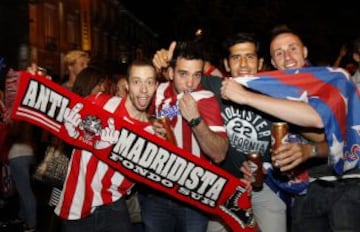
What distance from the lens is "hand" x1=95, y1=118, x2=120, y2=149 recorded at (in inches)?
165

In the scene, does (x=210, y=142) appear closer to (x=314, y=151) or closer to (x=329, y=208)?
(x=314, y=151)

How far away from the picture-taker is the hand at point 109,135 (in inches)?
165

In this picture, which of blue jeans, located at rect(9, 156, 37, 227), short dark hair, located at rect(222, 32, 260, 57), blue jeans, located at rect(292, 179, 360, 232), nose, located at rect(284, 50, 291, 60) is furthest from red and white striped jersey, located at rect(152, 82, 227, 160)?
blue jeans, located at rect(9, 156, 37, 227)

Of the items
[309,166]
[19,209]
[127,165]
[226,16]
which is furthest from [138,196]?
[226,16]

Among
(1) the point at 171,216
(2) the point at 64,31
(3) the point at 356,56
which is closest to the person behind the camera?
(1) the point at 171,216

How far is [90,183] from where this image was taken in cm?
417

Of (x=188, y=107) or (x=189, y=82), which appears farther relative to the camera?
(x=189, y=82)

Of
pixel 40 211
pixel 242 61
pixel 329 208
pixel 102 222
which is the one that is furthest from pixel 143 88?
pixel 40 211

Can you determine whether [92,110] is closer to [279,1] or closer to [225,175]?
[225,175]

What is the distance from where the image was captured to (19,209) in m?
7.49

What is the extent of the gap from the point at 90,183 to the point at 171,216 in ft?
2.31

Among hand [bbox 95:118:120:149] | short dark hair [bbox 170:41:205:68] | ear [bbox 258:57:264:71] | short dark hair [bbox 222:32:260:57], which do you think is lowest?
hand [bbox 95:118:120:149]

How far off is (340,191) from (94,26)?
95.6 ft

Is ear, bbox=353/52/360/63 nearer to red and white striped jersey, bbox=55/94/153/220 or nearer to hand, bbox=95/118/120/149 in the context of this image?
red and white striped jersey, bbox=55/94/153/220
